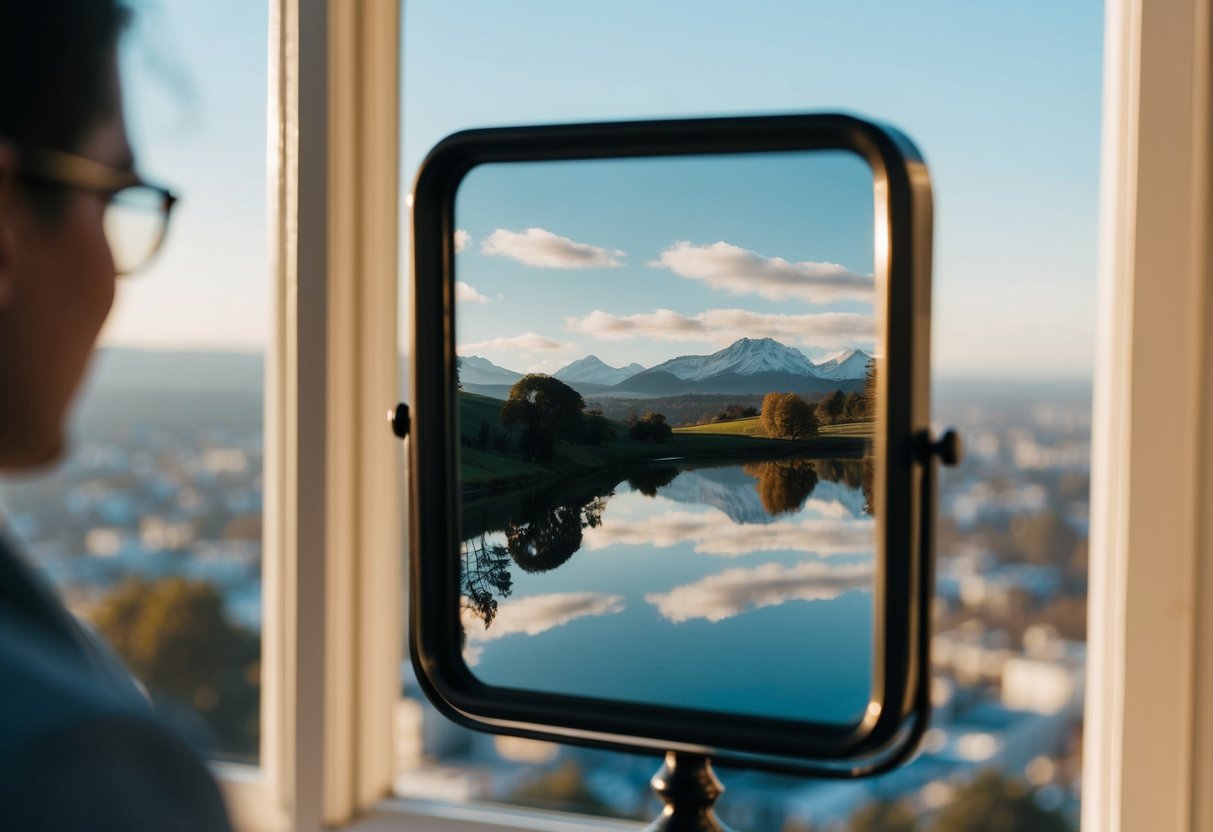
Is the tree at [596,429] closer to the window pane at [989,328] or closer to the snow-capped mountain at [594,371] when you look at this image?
the snow-capped mountain at [594,371]

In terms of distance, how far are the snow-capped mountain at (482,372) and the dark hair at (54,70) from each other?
1.77 feet

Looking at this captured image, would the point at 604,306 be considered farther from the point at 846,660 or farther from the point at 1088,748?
the point at 1088,748

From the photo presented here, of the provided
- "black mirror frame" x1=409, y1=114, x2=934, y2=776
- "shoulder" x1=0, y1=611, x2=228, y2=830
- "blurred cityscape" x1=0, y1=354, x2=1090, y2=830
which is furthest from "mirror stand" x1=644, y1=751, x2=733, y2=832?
"shoulder" x1=0, y1=611, x2=228, y2=830

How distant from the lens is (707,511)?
2.90ft

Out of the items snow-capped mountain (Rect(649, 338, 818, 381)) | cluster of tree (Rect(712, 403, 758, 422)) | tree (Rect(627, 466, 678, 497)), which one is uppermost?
snow-capped mountain (Rect(649, 338, 818, 381))

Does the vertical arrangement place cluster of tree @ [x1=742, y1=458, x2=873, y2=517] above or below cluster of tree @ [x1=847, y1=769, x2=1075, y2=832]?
above

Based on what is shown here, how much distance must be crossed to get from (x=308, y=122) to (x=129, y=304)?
479 mm

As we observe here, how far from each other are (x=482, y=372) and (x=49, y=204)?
0.56m

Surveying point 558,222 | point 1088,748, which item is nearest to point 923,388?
point 558,222

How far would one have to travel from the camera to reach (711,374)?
0.88 metres

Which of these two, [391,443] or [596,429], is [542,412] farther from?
[391,443]

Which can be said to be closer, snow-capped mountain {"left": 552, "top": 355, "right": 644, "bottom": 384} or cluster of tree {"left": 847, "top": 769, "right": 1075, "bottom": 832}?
snow-capped mountain {"left": 552, "top": 355, "right": 644, "bottom": 384}

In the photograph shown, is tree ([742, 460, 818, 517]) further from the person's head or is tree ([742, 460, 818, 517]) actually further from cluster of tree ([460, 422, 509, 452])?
the person's head

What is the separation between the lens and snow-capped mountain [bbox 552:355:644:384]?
0.91 metres
